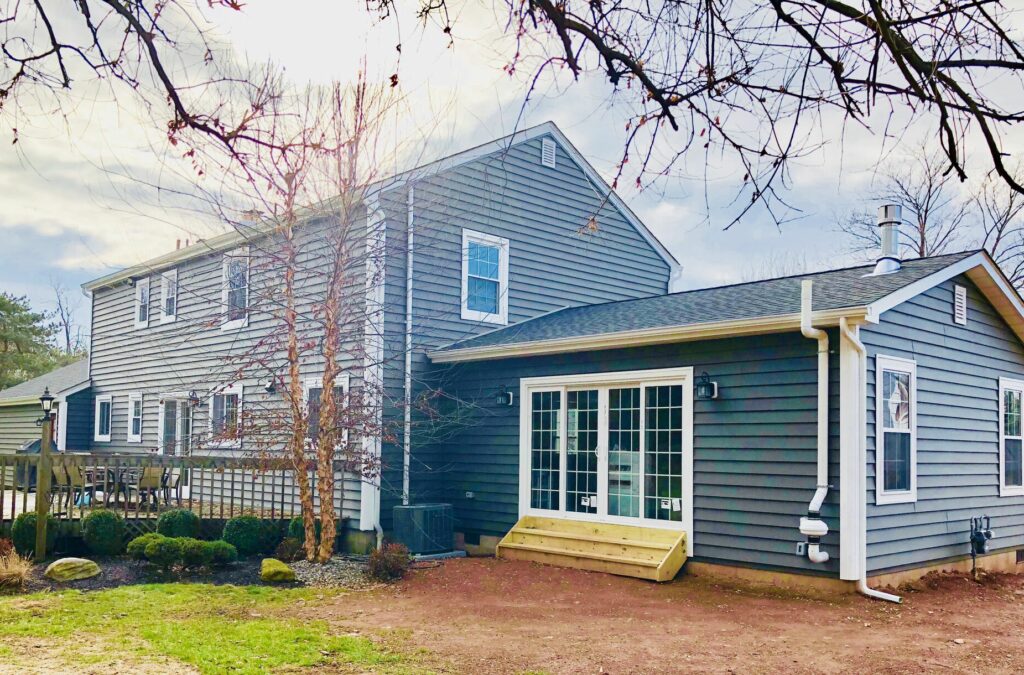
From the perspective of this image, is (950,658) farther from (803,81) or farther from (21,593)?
(21,593)

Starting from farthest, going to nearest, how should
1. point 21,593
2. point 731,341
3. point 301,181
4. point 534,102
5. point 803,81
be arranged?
1. point 301,181
2. point 731,341
3. point 21,593
4. point 534,102
5. point 803,81

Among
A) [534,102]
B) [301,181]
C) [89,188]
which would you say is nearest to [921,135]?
[534,102]

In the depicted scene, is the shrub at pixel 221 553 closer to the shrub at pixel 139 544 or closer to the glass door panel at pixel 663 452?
the shrub at pixel 139 544

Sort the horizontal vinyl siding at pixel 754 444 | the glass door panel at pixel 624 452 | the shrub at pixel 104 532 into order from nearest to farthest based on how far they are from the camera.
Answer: the horizontal vinyl siding at pixel 754 444 → the shrub at pixel 104 532 → the glass door panel at pixel 624 452

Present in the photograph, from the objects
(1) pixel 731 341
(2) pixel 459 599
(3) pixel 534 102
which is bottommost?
(2) pixel 459 599

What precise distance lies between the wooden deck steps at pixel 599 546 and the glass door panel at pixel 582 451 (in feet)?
0.94

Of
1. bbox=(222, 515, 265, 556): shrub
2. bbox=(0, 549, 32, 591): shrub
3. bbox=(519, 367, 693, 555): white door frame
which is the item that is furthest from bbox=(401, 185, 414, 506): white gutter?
bbox=(0, 549, 32, 591): shrub

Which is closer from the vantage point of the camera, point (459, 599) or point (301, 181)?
point (459, 599)

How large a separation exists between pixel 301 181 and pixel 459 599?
16.9ft

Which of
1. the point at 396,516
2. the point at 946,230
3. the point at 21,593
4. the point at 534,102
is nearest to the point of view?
the point at 534,102

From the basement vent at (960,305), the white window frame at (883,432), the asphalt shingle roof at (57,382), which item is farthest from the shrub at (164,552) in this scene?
the asphalt shingle roof at (57,382)

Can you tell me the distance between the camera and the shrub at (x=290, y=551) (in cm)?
1078

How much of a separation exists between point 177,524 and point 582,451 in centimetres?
501

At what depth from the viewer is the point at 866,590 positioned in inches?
336
